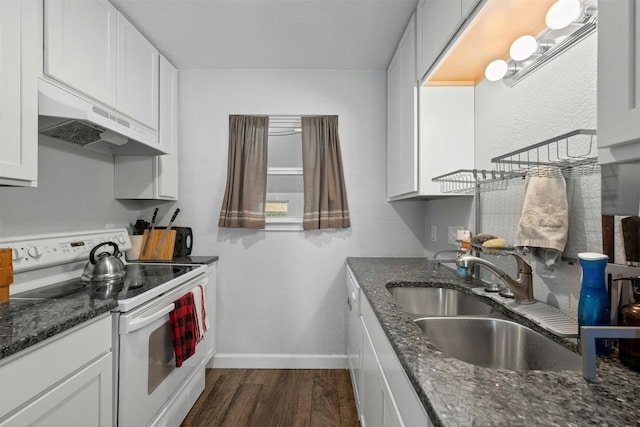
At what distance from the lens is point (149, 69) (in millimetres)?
2250

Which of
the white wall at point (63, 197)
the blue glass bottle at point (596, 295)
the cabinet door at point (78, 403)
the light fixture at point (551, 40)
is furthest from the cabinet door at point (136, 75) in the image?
the blue glass bottle at point (596, 295)

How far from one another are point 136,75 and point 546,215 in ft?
7.68

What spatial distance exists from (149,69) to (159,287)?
1.53 metres

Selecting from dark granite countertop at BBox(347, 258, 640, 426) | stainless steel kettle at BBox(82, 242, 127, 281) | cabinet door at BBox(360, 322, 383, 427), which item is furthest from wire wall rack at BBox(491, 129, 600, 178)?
stainless steel kettle at BBox(82, 242, 127, 281)

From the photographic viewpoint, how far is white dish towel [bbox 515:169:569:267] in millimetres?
1139

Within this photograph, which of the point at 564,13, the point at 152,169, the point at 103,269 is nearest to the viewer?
the point at 564,13

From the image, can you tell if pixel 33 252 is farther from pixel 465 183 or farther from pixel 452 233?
pixel 452 233

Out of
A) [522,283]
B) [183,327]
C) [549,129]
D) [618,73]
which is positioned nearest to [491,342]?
[522,283]

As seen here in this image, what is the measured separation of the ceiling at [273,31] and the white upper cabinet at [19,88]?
0.72m

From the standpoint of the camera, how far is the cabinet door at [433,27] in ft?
4.45

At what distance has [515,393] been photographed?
0.66 meters

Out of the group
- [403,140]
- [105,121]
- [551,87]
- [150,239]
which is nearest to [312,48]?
[403,140]

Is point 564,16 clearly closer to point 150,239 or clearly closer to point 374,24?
point 374,24

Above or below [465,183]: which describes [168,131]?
above
